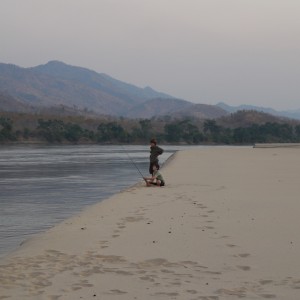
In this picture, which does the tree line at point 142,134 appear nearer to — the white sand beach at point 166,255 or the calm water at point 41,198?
the calm water at point 41,198

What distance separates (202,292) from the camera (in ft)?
19.9

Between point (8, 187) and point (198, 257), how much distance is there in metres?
15.8

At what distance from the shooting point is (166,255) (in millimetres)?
7855

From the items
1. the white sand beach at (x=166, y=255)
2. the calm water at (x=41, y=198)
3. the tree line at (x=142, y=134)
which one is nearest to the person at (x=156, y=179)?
the calm water at (x=41, y=198)

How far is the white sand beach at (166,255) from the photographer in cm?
618

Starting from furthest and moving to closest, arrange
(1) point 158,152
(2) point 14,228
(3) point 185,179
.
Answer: (3) point 185,179 < (1) point 158,152 < (2) point 14,228

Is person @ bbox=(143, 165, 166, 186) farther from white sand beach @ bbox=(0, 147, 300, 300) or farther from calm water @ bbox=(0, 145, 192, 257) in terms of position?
white sand beach @ bbox=(0, 147, 300, 300)

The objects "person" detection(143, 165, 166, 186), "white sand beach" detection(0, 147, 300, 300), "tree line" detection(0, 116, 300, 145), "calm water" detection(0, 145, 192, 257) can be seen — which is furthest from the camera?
"tree line" detection(0, 116, 300, 145)

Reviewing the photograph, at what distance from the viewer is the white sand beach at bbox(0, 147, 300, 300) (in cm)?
618

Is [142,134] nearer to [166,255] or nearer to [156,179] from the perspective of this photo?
[156,179]

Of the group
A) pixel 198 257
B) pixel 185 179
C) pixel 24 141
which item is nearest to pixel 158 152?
pixel 185 179

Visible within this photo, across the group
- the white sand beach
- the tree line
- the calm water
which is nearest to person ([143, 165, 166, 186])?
the calm water

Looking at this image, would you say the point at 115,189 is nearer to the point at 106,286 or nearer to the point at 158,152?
the point at 158,152

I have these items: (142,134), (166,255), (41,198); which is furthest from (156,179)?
(142,134)
